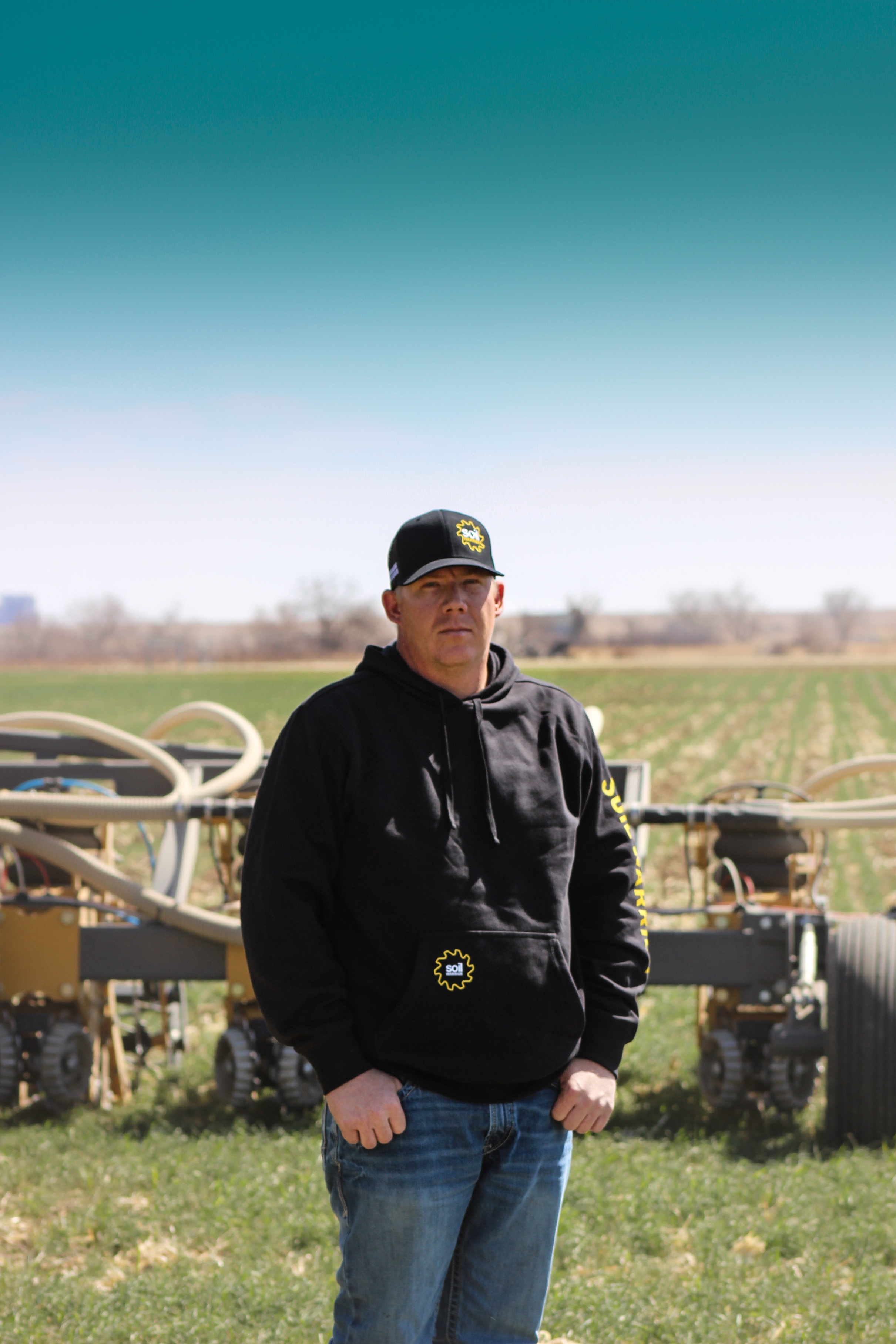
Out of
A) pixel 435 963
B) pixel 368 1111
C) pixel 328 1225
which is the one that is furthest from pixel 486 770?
pixel 328 1225

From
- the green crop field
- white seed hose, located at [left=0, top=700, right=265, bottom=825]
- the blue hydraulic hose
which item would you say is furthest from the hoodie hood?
the blue hydraulic hose

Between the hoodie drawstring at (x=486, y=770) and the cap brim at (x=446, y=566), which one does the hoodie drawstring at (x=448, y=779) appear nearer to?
the hoodie drawstring at (x=486, y=770)

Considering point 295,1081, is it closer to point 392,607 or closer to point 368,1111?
point 368,1111

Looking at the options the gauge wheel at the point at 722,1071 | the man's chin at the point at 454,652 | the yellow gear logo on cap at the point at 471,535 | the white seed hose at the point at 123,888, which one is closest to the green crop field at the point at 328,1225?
the gauge wheel at the point at 722,1071

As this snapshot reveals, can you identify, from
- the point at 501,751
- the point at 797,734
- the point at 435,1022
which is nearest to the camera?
the point at 435,1022

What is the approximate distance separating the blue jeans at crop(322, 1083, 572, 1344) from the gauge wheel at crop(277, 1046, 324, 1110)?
2560 millimetres

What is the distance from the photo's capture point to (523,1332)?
234 centimetres

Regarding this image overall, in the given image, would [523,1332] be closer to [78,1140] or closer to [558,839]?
[558,839]

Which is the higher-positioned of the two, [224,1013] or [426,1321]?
[426,1321]

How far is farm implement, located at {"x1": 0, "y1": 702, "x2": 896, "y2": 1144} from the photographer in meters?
4.67

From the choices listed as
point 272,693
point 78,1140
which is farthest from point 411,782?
point 272,693

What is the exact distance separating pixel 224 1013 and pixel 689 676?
44.9m

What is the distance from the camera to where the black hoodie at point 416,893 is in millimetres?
2150

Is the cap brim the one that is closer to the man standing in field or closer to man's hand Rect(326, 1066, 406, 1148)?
the man standing in field
